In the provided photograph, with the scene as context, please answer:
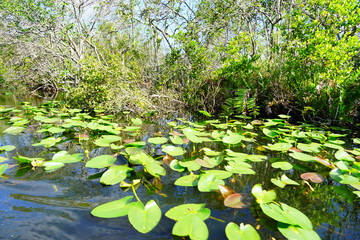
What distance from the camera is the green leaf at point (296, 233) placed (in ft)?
2.96

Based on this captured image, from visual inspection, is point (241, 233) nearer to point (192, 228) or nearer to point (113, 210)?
point (192, 228)

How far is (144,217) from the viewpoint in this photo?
3.28ft

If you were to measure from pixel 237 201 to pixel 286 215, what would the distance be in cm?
27

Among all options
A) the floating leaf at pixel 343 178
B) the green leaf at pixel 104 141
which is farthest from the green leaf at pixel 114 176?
the floating leaf at pixel 343 178

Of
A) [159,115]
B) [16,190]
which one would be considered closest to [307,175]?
[16,190]

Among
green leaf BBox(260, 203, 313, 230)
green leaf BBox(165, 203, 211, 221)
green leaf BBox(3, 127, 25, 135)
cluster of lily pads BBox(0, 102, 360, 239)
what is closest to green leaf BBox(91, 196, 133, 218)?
cluster of lily pads BBox(0, 102, 360, 239)

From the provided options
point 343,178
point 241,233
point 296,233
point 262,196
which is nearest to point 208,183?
point 262,196

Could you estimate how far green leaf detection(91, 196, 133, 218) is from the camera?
1.02 meters

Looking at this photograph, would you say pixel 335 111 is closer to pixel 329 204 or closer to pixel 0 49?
pixel 329 204

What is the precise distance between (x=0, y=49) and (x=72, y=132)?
6609 mm

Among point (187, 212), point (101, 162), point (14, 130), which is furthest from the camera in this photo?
point (14, 130)

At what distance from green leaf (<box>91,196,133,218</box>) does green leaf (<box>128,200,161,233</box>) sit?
0.13ft

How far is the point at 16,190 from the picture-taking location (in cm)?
138

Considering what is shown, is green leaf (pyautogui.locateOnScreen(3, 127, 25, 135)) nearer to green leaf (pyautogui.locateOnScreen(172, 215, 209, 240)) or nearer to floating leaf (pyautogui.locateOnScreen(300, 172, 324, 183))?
green leaf (pyautogui.locateOnScreen(172, 215, 209, 240))
